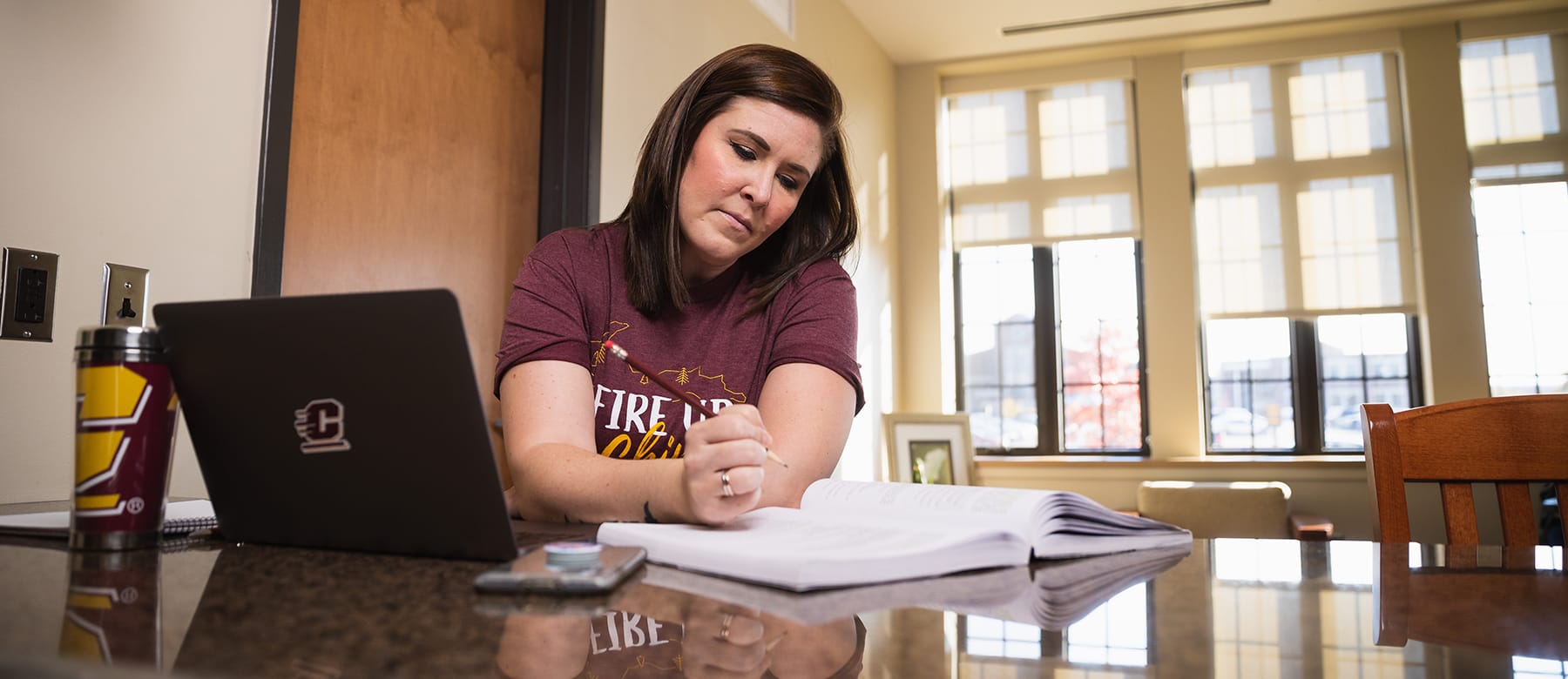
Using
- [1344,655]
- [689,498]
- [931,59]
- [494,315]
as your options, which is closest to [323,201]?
[494,315]

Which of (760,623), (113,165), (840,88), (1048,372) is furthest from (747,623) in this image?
(1048,372)

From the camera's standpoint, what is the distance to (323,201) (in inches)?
80.7

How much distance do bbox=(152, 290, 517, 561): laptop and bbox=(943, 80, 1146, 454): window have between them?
536 cm

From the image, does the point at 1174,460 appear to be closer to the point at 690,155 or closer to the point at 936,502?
the point at 690,155

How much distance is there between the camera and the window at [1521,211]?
503cm

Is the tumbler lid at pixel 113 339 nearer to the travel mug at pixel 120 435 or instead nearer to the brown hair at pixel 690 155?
the travel mug at pixel 120 435

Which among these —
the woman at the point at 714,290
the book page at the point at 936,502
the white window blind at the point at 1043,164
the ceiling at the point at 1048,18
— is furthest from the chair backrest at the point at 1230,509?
the book page at the point at 936,502

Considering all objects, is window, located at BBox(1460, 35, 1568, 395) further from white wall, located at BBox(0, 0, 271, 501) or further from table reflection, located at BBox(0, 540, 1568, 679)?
white wall, located at BBox(0, 0, 271, 501)

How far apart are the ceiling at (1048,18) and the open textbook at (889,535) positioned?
4.69 m

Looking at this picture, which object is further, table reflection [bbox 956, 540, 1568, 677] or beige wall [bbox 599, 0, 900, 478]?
beige wall [bbox 599, 0, 900, 478]

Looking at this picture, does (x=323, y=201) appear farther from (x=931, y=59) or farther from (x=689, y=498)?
(x=931, y=59)

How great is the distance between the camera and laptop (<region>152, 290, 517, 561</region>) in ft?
2.01

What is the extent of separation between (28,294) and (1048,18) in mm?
4925

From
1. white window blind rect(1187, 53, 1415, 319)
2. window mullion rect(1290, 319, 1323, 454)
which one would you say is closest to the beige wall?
white window blind rect(1187, 53, 1415, 319)
